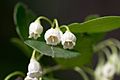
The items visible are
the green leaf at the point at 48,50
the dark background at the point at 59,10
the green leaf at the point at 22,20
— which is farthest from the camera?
the dark background at the point at 59,10

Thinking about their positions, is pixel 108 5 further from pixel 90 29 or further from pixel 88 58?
pixel 90 29

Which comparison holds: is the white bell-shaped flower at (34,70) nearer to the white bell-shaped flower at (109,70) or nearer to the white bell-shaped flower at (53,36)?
the white bell-shaped flower at (53,36)

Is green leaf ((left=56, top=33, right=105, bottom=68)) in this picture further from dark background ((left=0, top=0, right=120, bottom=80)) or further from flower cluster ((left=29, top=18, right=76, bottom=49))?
dark background ((left=0, top=0, right=120, bottom=80))

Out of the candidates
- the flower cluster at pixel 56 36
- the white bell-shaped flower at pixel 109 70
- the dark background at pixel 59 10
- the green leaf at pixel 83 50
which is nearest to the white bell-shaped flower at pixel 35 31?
the flower cluster at pixel 56 36

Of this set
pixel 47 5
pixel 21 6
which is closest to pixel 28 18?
pixel 21 6

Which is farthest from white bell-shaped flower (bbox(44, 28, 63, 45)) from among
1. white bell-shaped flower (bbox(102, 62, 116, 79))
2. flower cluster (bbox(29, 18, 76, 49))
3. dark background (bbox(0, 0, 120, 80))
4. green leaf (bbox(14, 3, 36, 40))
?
dark background (bbox(0, 0, 120, 80))

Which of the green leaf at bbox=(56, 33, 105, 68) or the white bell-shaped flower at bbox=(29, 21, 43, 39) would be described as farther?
the green leaf at bbox=(56, 33, 105, 68)
